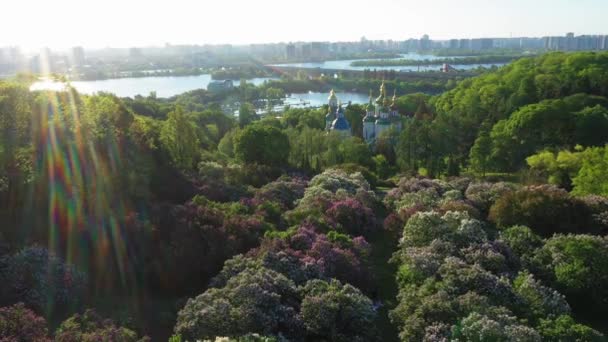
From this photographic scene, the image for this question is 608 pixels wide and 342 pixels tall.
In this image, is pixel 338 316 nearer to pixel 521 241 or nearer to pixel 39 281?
pixel 39 281

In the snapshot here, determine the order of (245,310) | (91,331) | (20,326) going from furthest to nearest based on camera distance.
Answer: (245,310), (91,331), (20,326)

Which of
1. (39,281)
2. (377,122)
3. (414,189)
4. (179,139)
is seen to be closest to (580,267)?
(414,189)

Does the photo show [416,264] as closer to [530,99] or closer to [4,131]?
[4,131]

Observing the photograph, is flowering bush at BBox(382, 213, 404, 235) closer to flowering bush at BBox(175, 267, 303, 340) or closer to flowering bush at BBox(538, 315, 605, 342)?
flowering bush at BBox(175, 267, 303, 340)

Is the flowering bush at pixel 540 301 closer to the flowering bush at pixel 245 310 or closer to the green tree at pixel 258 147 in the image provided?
the flowering bush at pixel 245 310

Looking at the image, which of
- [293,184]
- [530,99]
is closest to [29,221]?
[293,184]

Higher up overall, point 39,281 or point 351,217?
point 39,281
